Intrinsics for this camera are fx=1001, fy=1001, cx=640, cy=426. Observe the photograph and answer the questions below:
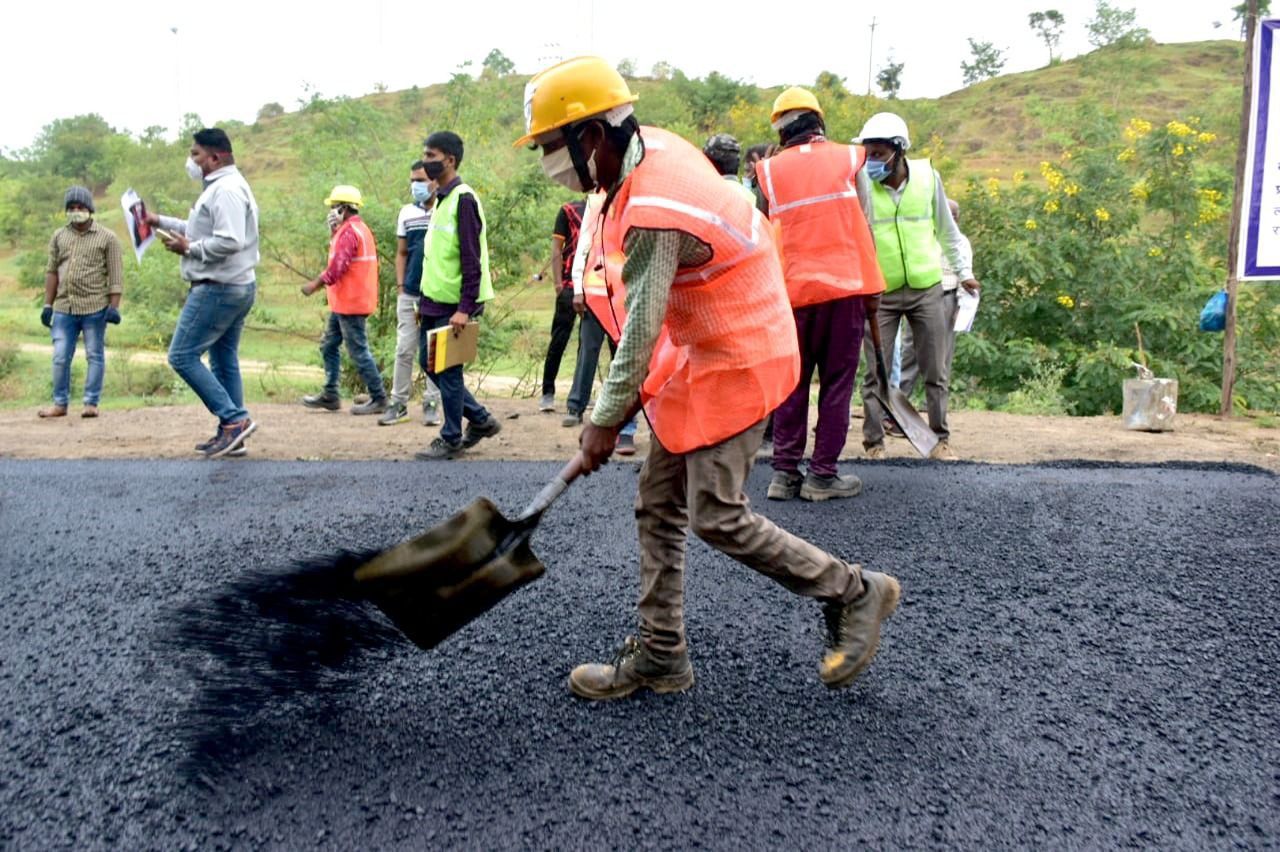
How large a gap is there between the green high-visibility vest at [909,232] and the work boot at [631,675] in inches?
141

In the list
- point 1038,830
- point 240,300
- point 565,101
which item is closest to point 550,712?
point 1038,830

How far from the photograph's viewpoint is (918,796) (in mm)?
2314

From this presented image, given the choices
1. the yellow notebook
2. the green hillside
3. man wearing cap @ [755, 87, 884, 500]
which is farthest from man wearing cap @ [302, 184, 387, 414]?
man wearing cap @ [755, 87, 884, 500]

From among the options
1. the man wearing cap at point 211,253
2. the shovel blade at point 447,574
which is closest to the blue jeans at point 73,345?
the man wearing cap at point 211,253

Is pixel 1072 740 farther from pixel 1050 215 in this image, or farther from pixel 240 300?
pixel 1050 215

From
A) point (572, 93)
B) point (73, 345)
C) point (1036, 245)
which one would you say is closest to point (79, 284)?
point (73, 345)

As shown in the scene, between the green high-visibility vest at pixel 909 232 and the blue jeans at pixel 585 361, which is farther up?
the green high-visibility vest at pixel 909 232

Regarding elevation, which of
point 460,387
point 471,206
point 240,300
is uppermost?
point 471,206

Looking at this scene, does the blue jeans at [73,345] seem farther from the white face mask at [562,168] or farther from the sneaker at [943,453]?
the white face mask at [562,168]

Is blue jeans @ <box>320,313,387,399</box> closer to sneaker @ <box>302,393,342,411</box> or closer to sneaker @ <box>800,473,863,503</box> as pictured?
sneaker @ <box>302,393,342,411</box>

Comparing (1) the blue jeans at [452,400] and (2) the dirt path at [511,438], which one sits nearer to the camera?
(1) the blue jeans at [452,400]

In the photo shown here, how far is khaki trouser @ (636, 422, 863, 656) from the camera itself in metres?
2.68

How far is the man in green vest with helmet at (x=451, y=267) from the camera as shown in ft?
20.0

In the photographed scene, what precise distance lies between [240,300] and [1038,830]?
5308 millimetres
